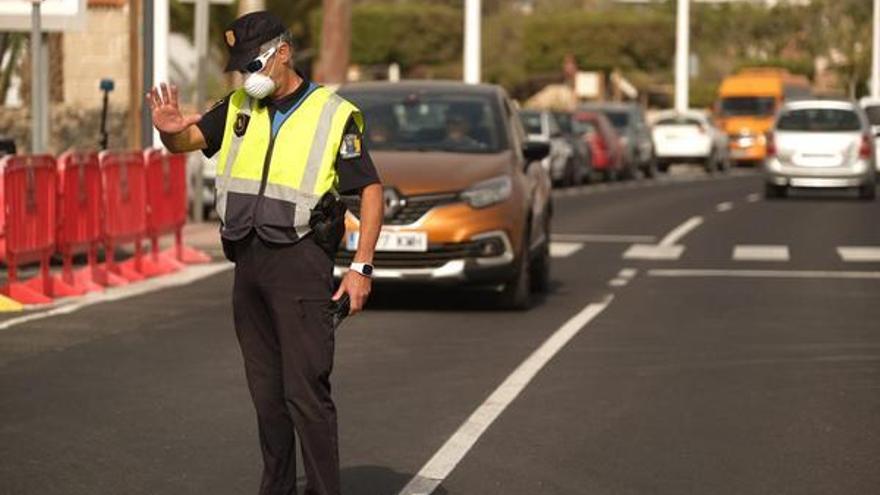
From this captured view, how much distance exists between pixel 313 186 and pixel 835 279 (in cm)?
1368

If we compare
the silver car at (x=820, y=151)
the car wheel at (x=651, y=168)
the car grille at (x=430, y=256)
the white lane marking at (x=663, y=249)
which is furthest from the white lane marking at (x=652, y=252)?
the car wheel at (x=651, y=168)

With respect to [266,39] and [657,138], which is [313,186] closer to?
[266,39]

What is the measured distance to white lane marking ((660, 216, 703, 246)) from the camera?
2717cm

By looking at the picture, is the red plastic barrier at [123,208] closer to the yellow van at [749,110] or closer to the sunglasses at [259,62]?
the sunglasses at [259,62]

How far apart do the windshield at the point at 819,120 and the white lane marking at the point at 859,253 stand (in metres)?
14.4

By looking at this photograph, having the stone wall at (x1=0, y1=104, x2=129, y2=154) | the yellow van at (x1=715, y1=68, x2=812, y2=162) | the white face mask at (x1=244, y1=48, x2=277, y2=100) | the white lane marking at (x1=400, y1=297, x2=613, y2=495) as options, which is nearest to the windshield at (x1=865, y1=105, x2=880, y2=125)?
the yellow van at (x1=715, y1=68, x2=812, y2=162)

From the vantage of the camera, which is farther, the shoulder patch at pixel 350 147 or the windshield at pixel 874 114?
the windshield at pixel 874 114

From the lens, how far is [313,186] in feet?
26.0

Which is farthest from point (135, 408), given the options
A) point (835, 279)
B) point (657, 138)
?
point (657, 138)

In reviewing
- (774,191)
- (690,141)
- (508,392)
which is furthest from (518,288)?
(690,141)

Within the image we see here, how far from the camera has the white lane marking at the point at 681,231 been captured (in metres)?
27.2

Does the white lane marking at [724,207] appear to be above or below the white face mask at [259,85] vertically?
below

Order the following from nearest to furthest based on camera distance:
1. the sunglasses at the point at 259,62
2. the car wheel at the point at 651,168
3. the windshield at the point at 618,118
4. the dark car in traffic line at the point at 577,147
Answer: the sunglasses at the point at 259,62 → the dark car in traffic line at the point at 577,147 → the windshield at the point at 618,118 → the car wheel at the point at 651,168

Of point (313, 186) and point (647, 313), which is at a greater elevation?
point (313, 186)
